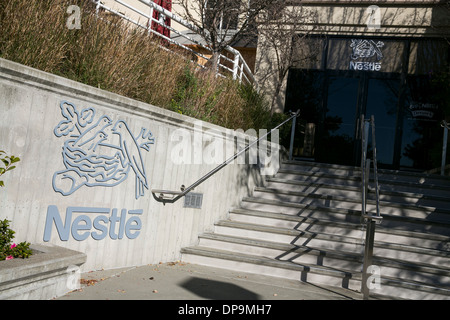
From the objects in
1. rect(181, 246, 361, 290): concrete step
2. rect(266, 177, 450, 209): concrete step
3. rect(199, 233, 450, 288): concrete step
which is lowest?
rect(181, 246, 361, 290): concrete step

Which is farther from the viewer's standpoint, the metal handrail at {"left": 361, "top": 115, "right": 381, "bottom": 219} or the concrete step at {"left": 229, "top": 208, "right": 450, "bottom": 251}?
the concrete step at {"left": 229, "top": 208, "right": 450, "bottom": 251}

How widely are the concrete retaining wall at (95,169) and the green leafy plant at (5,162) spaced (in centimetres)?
6

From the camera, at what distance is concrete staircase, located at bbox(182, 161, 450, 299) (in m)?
5.48

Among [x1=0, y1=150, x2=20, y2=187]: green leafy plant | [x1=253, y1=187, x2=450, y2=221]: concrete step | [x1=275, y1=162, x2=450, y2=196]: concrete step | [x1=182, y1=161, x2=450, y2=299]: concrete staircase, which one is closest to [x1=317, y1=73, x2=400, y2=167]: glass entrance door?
[x1=275, y1=162, x2=450, y2=196]: concrete step

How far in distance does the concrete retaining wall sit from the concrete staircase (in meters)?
0.69

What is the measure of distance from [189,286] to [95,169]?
60.5 inches

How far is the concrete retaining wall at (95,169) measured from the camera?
147 inches

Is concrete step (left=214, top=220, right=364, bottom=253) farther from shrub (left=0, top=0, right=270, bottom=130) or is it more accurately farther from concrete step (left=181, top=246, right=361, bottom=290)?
shrub (left=0, top=0, right=270, bottom=130)

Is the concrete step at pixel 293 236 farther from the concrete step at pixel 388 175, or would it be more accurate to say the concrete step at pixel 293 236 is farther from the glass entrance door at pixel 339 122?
the glass entrance door at pixel 339 122

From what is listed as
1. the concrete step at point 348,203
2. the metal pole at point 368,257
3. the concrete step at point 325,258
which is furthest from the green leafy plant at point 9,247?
the concrete step at point 348,203

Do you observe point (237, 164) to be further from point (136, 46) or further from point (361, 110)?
point (361, 110)

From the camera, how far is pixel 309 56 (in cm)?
1138

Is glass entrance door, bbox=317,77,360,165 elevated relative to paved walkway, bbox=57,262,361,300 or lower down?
elevated

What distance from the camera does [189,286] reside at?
4719 millimetres
